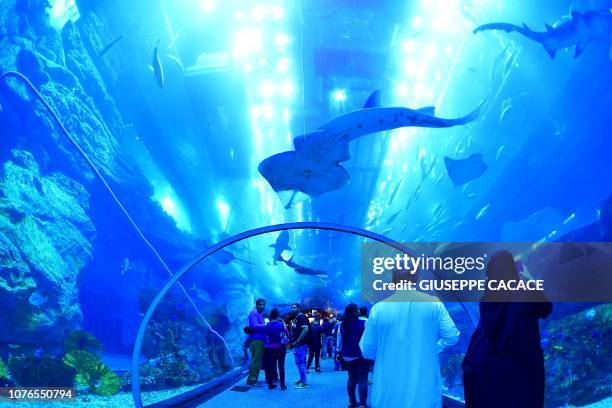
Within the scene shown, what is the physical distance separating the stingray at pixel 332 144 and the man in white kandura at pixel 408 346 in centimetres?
599

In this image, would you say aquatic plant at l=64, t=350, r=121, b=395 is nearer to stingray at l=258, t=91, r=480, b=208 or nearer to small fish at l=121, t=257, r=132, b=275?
stingray at l=258, t=91, r=480, b=208

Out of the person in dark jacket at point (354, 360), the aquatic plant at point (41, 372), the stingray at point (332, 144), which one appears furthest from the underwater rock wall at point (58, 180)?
the person in dark jacket at point (354, 360)

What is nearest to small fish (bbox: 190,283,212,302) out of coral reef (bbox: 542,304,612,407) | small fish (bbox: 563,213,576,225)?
coral reef (bbox: 542,304,612,407)

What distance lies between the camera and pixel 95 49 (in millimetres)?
12758

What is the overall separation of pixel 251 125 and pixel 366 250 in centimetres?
1838

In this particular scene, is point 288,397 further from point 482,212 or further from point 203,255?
point 482,212

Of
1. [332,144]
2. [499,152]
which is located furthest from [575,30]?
[499,152]

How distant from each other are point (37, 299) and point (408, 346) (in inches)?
533

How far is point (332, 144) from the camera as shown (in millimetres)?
9312

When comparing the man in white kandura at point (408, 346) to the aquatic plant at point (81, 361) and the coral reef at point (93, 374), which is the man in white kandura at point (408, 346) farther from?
the aquatic plant at point (81, 361)

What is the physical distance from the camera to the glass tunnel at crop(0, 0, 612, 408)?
9.80 meters

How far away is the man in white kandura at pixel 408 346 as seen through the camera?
9.64 ft

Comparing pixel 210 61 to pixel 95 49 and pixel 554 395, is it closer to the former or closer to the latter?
pixel 95 49

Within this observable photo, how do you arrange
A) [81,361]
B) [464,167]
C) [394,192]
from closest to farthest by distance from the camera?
[81,361] < [464,167] < [394,192]
